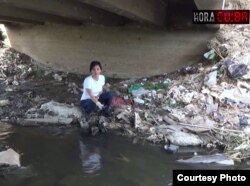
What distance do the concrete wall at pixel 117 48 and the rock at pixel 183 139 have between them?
2953 millimetres

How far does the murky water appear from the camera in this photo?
18.8 ft

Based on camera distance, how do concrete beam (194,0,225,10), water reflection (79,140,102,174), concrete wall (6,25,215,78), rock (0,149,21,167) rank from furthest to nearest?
concrete wall (6,25,215,78)
concrete beam (194,0,225,10)
rock (0,149,21,167)
water reflection (79,140,102,174)

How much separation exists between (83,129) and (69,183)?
2349 mm

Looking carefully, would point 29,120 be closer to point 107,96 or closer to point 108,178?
point 107,96

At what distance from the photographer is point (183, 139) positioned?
705cm

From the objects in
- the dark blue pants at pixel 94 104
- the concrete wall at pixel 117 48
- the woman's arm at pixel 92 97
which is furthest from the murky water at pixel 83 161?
the concrete wall at pixel 117 48

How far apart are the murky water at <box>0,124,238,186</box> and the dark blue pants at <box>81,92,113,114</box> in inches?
21.6

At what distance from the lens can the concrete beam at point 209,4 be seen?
27.3 ft

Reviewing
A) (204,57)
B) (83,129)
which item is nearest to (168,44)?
(204,57)

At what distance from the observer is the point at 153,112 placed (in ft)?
27.2

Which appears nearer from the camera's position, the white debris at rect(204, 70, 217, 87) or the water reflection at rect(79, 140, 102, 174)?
the water reflection at rect(79, 140, 102, 174)

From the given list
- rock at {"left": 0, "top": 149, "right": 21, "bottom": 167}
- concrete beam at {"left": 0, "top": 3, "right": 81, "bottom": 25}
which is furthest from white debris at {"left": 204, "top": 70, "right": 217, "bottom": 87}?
rock at {"left": 0, "top": 149, "right": 21, "bottom": 167}

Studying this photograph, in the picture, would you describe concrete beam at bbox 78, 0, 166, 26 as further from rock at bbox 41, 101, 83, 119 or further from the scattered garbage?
rock at bbox 41, 101, 83, 119

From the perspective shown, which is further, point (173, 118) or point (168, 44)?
point (168, 44)
